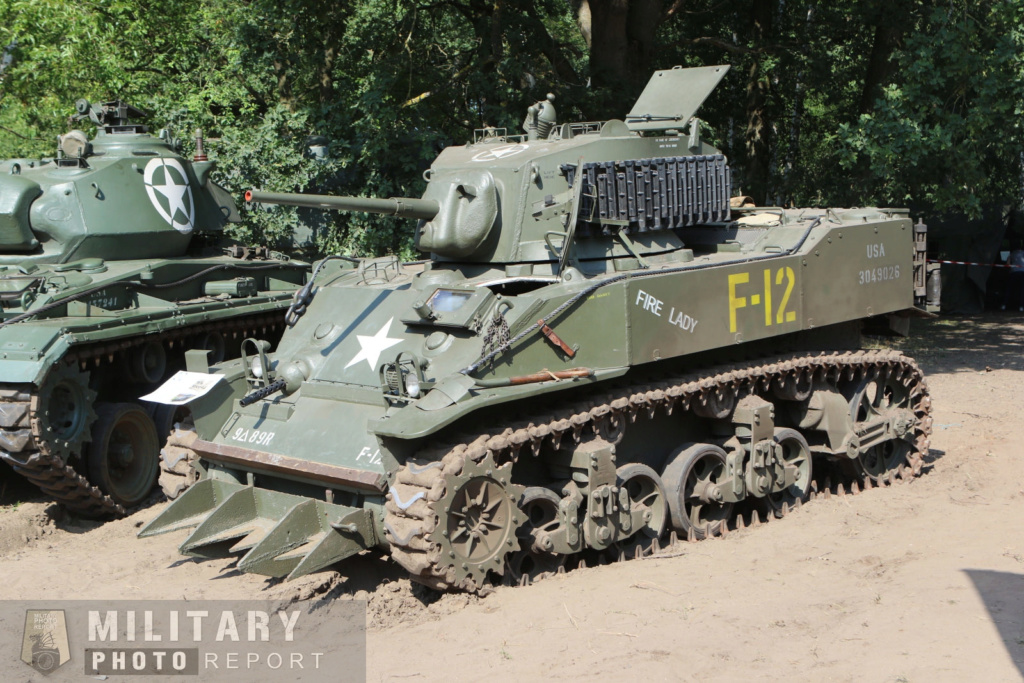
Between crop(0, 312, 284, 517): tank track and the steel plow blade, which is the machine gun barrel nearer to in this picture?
the steel plow blade

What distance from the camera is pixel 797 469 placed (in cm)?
885

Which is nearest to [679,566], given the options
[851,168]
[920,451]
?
[920,451]

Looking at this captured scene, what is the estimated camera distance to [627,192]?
8.30 m

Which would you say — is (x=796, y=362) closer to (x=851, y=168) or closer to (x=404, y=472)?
(x=404, y=472)

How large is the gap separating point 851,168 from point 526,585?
10.6 meters

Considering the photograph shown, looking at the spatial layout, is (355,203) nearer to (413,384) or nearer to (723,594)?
(413,384)

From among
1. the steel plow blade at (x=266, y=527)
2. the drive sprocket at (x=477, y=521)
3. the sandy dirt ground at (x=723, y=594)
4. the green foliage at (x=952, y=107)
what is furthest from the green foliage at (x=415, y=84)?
the drive sprocket at (x=477, y=521)

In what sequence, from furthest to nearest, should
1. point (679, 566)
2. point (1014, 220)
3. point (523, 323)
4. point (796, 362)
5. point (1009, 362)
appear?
point (1014, 220), point (1009, 362), point (796, 362), point (679, 566), point (523, 323)

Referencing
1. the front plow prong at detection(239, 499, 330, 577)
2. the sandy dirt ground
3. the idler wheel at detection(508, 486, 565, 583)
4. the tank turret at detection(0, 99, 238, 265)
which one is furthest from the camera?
the tank turret at detection(0, 99, 238, 265)

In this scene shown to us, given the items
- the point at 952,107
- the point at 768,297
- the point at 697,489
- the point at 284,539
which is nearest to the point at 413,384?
the point at 284,539

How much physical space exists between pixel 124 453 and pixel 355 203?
4.02 meters

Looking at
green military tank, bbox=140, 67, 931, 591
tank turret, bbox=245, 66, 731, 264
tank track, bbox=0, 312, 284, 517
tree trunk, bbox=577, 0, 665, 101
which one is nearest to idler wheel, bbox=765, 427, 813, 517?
green military tank, bbox=140, 67, 931, 591

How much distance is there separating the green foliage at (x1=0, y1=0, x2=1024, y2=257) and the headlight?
28.1 feet

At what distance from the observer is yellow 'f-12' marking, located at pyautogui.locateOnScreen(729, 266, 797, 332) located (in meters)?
7.99
